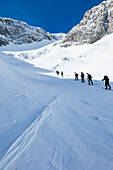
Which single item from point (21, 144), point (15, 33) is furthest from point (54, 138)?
point (15, 33)

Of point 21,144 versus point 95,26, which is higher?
point 95,26

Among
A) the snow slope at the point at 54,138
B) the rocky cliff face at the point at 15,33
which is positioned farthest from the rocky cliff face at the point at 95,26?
the snow slope at the point at 54,138

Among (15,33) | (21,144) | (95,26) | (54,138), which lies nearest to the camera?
(21,144)

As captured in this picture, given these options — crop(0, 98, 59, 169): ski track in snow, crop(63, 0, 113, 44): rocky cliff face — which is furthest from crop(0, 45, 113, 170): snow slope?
crop(63, 0, 113, 44): rocky cliff face

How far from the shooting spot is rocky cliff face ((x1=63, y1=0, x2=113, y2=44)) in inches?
1793

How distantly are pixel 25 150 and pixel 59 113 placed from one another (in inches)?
64.0

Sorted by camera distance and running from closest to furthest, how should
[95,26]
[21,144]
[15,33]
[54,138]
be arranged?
[21,144] < [54,138] < [95,26] < [15,33]

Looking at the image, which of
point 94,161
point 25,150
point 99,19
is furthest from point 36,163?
point 99,19

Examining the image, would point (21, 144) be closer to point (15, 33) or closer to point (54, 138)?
point (54, 138)

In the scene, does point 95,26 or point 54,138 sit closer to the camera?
point 54,138

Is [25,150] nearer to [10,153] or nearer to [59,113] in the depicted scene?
[10,153]

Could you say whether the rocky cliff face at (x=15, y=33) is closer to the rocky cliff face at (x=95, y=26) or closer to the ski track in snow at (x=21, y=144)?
the rocky cliff face at (x=95, y=26)

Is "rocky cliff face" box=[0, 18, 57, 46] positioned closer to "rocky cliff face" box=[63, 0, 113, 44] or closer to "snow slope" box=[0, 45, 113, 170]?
"rocky cliff face" box=[63, 0, 113, 44]

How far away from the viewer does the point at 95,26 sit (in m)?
49.1
